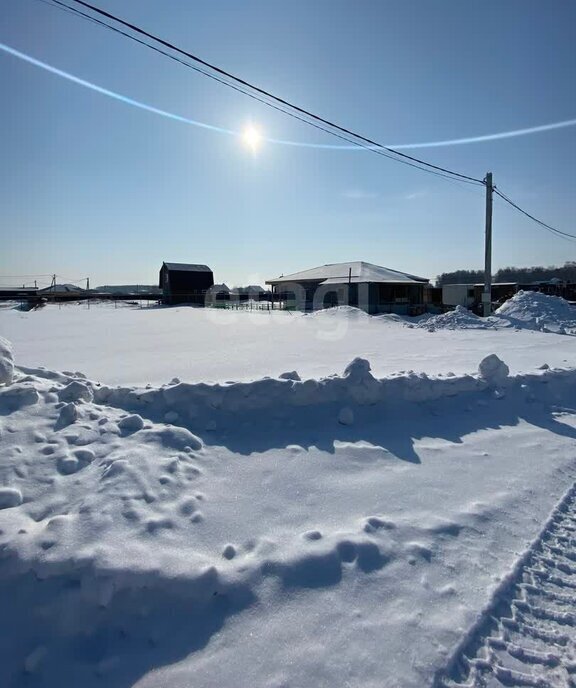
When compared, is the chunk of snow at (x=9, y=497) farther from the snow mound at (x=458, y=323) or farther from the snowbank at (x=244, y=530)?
the snow mound at (x=458, y=323)

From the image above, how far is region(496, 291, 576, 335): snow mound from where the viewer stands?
1719 cm

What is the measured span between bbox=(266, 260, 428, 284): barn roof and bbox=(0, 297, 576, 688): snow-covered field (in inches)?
1041

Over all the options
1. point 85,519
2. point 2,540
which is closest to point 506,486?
point 85,519

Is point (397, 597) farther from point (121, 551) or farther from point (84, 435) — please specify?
point (84, 435)

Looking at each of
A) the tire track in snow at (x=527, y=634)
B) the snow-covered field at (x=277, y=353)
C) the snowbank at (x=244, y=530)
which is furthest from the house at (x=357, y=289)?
the tire track in snow at (x=527, y=634)

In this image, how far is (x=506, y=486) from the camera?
3.86 metres

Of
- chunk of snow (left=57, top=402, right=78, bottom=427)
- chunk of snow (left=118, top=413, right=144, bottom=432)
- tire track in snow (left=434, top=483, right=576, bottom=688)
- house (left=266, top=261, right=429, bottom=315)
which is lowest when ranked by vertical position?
tire track in snow (left=434, top=483, right=576, bottom=688)

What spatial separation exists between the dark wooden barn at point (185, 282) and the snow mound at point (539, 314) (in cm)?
3122

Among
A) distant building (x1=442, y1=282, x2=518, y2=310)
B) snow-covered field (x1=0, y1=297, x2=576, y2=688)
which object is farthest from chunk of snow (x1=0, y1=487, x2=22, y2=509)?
distant building (x1=442, y1=282, x2=518, y2=310)

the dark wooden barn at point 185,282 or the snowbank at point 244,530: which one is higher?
the dark wooden barn at point 185,282

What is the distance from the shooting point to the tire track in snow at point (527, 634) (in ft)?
6.57

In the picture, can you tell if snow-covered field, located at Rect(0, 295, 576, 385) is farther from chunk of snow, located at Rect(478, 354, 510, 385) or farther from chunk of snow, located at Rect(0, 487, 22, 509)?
chunk of snow, located at Rect(0, 487, 22, 509)

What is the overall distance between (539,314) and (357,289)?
13941 millimetres

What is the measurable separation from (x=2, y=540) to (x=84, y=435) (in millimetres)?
1473
